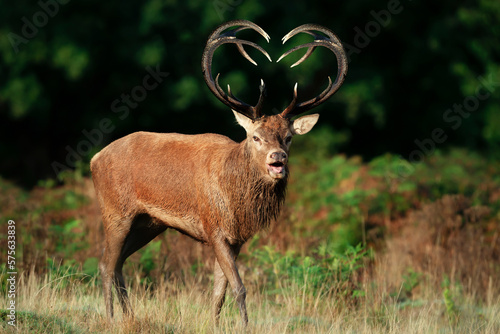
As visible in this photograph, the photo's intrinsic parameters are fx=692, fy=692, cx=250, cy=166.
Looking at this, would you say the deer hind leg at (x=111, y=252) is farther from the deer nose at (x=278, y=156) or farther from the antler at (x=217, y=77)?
the deer nose at (x=278, y=156)

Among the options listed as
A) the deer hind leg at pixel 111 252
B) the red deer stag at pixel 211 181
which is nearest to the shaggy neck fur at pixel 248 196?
the red deer stag at pixel 211 181

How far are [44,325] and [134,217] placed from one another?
1.57 m

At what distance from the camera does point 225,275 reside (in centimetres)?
604

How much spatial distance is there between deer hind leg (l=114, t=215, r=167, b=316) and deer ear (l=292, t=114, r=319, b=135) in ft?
5.34

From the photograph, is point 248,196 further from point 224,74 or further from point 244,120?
point 224,74

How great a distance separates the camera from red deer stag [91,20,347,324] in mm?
6160

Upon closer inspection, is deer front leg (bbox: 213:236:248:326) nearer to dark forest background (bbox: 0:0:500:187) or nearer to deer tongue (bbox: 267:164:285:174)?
deer tongue (bbox: 267:164:285:174)

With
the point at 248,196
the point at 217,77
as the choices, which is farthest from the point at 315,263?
the point at 217,77

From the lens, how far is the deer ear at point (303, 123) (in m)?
6.42

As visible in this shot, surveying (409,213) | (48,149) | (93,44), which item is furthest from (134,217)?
(48,149)

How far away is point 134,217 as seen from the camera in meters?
6.75

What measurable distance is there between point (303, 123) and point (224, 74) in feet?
34.1

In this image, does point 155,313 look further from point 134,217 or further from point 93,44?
point 93,44

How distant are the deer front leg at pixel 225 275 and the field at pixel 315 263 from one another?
0.55ft
